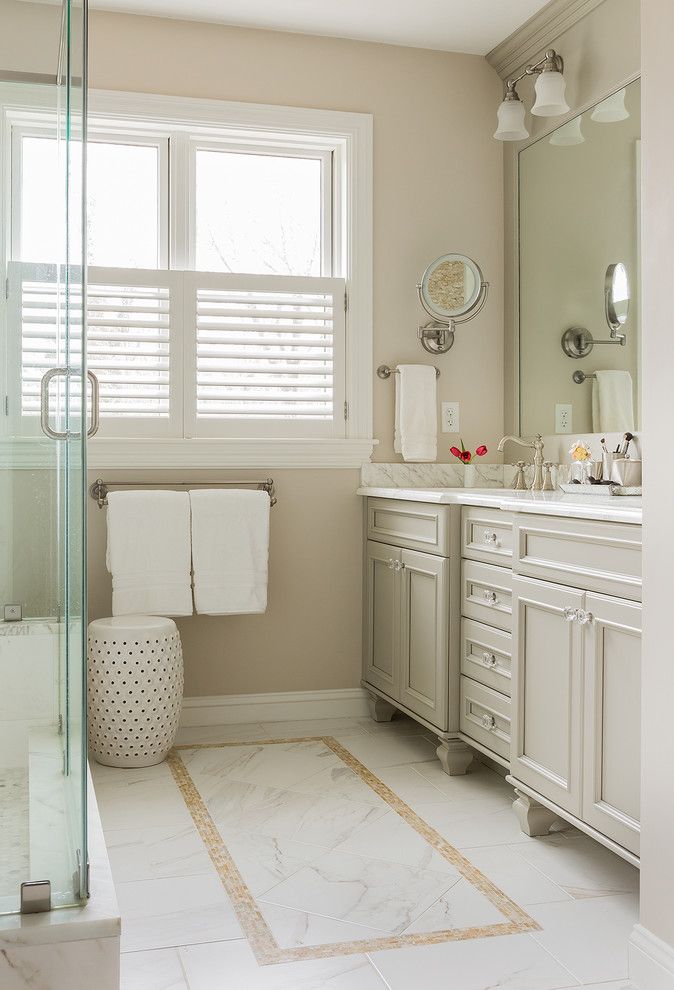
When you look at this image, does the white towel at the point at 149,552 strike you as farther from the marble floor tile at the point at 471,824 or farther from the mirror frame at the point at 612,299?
the mirror frame at the point at 612,299

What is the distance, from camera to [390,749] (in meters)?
3.30

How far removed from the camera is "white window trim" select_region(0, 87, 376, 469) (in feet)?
11.3

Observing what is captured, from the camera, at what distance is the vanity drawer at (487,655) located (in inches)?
105

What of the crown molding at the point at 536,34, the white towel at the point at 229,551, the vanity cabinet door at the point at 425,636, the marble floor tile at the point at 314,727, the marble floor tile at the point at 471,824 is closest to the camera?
the marble floor tile at the point at 471,824

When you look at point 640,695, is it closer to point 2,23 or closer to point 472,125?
point 2,23

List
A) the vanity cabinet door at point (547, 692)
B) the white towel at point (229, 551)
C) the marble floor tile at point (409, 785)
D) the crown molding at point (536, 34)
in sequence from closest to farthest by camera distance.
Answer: the vanity cabinet door at point (547, 692) < the marble floor tile at point (409, 785) < the crown molding at point (536, 34) < the white towel at point (229, 551)

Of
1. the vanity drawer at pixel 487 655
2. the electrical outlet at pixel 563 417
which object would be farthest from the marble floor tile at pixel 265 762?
the electrical outlet at pixel 563 417

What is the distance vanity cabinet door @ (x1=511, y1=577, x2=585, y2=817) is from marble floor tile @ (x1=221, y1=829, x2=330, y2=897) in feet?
1.84

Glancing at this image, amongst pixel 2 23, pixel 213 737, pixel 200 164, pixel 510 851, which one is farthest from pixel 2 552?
pixel 200 164

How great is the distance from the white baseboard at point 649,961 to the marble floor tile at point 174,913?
754 mm

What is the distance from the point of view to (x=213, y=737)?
11.3 ft

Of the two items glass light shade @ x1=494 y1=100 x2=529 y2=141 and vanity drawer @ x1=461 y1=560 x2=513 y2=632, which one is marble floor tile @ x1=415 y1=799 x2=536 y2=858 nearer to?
vanity drawer @ x1=461 y1=560 x2=513 y2=632

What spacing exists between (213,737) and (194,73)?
2353 millimetres

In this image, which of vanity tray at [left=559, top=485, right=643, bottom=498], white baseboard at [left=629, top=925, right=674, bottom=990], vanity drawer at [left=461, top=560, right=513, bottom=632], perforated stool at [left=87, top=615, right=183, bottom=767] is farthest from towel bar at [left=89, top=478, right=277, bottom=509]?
white baseboard at [left=629, top=925, right=674, bottom=990]
